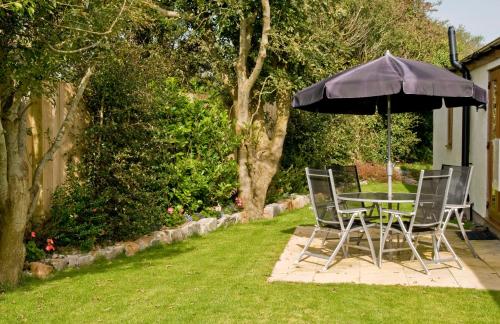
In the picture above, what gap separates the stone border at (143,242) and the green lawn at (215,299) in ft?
0.56

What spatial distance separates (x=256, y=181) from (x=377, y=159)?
32.0ft

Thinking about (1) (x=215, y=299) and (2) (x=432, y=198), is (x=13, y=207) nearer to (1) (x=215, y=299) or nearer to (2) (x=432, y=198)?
(1) (x=215, y=299)

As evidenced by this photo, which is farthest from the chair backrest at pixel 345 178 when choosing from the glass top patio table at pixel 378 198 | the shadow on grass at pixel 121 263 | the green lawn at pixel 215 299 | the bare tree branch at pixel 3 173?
the bare tree branch at pixel 3 173

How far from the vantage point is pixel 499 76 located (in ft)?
29.6

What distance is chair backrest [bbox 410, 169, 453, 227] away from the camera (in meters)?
5.98

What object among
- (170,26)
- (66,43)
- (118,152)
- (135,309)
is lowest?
(135,309)

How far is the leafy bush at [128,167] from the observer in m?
7.16

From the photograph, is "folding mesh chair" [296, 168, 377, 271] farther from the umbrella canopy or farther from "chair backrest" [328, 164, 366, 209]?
the umbrella canopy

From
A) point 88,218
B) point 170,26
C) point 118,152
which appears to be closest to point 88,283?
point 88,218

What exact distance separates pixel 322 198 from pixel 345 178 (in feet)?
3.66

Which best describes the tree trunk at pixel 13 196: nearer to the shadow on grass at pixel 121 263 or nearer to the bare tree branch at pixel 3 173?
the bare tree branch at pixel 3 173

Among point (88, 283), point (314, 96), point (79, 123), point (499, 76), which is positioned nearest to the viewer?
point (88, 283)

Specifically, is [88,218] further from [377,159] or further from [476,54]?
[377,159]

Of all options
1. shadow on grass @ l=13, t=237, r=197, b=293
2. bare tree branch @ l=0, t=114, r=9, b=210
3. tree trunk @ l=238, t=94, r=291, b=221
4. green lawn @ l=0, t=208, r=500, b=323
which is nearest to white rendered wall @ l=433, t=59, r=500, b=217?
tree trunk @ l=238, t=94, r=291, b=221
